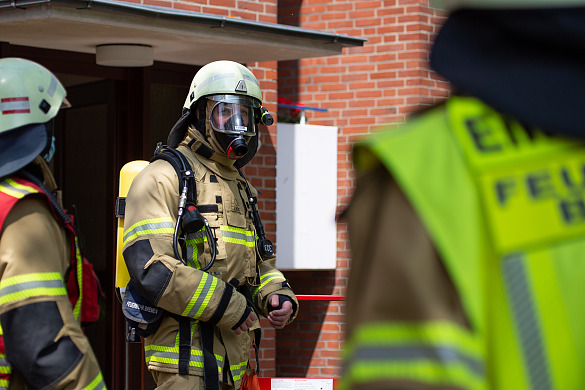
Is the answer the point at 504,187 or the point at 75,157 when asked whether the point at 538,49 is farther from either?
the point at 75,157

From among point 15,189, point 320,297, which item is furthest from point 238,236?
point 320,297

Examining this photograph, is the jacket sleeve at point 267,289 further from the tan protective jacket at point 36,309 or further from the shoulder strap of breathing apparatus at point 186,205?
the tan protective jacket at point 36,309

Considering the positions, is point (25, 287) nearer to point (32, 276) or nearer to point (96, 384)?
point (32, 276)

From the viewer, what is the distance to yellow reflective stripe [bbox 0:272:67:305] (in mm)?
2764

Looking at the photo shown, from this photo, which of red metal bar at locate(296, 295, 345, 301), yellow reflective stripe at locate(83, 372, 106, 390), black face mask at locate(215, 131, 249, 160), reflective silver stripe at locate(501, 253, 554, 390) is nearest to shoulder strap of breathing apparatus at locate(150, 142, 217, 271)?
black face mask at locate(215, 131, 249, 160)

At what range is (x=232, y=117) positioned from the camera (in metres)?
4.79

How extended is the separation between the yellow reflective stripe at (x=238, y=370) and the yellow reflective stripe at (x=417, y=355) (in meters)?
3.33

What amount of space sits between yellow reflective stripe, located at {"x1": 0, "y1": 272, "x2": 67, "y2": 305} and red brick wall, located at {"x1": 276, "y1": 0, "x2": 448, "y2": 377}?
241 inches

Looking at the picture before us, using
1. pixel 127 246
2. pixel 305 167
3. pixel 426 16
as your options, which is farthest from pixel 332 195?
pixel 127 246

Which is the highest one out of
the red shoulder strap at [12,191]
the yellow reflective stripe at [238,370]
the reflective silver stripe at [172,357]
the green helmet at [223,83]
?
the green helmet at [223,83]

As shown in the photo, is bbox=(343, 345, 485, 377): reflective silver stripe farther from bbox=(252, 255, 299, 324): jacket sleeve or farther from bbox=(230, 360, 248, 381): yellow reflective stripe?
bbox=(252, 255, 299, 324): jacket sleeve

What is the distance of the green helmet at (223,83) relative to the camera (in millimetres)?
4832

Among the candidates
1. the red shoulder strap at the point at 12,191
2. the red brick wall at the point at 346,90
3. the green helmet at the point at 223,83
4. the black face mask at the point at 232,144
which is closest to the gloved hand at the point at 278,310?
the black face mask at the point at 232,144

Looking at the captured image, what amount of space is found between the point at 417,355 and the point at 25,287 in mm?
1894
